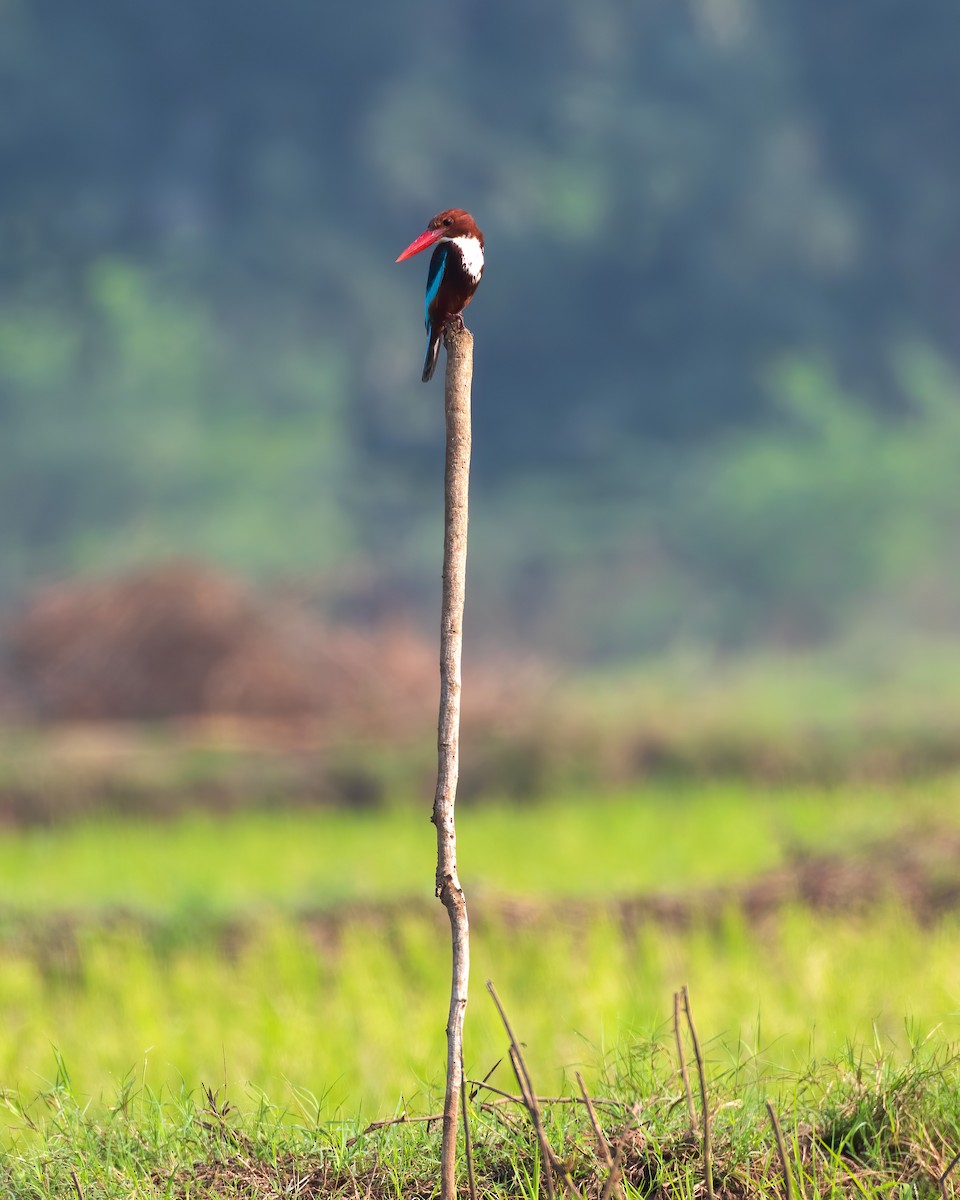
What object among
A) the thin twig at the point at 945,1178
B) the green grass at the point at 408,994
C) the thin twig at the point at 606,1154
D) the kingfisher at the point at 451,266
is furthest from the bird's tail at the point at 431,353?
the green grass at the point at 408,994

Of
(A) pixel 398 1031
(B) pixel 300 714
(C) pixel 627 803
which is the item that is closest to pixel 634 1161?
(A) pixel 398 1031

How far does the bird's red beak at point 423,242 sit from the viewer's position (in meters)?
2.19

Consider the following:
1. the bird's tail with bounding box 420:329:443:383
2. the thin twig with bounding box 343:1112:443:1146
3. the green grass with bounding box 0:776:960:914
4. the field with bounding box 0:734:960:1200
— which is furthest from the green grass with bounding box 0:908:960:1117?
the bird's tail with bounding box 420:329:443:383

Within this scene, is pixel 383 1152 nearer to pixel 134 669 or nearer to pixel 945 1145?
pixel 945 1145

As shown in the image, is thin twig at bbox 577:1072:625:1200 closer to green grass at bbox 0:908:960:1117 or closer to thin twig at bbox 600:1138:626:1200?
thin twig at bbox 600:1138:626:1200

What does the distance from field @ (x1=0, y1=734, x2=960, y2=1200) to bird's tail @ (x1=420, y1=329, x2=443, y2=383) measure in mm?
1200

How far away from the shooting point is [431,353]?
2.38 metres

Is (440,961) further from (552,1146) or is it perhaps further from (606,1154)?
(606,1154)

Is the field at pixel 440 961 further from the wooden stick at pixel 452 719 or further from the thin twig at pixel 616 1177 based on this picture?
the wooden stick at pixel 452 719

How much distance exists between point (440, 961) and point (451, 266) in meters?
3.74

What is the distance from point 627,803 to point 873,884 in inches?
106

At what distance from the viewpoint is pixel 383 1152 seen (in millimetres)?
2504

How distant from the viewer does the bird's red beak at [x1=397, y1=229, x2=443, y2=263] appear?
2191 mm

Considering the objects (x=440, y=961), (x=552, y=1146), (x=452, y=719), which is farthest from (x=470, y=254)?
(x=440, y=961)
